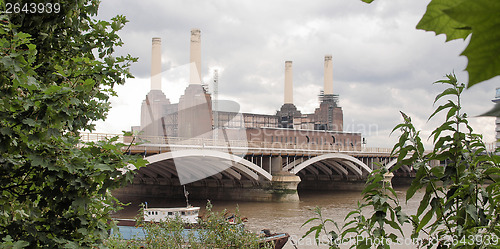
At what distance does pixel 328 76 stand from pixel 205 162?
44084 millimetres

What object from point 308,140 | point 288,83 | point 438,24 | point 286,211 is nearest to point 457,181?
point 438,24

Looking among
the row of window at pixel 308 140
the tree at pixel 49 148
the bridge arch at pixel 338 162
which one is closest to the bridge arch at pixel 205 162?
the bridge arch at pixel 338 162

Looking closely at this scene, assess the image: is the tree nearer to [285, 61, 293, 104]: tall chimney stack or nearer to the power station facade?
the power station facade

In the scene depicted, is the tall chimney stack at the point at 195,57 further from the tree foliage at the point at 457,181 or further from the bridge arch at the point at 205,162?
the tree foliage at the point at 457,181

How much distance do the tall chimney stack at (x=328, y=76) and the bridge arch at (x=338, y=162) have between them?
A: 27.4 metres

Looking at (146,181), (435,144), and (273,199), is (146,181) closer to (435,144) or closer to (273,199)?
(273,199)

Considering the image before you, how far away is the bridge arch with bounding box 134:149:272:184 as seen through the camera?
27.9m

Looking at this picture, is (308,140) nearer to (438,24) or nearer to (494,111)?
(438,24)

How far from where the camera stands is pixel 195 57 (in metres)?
49.3

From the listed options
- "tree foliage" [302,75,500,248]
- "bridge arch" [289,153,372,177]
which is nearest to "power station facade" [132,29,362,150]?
"bridge arch" [289,153,372,177]

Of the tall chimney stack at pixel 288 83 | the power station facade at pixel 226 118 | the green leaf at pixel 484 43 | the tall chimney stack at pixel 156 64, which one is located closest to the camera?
the green leaf at pixel 484 43

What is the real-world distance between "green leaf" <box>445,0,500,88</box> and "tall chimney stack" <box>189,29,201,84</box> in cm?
4952

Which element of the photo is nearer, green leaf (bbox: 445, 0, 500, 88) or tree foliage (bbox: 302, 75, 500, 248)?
green leaf (bbox: 445, 0, 500, 88)

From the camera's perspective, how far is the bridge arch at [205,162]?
2790cm
